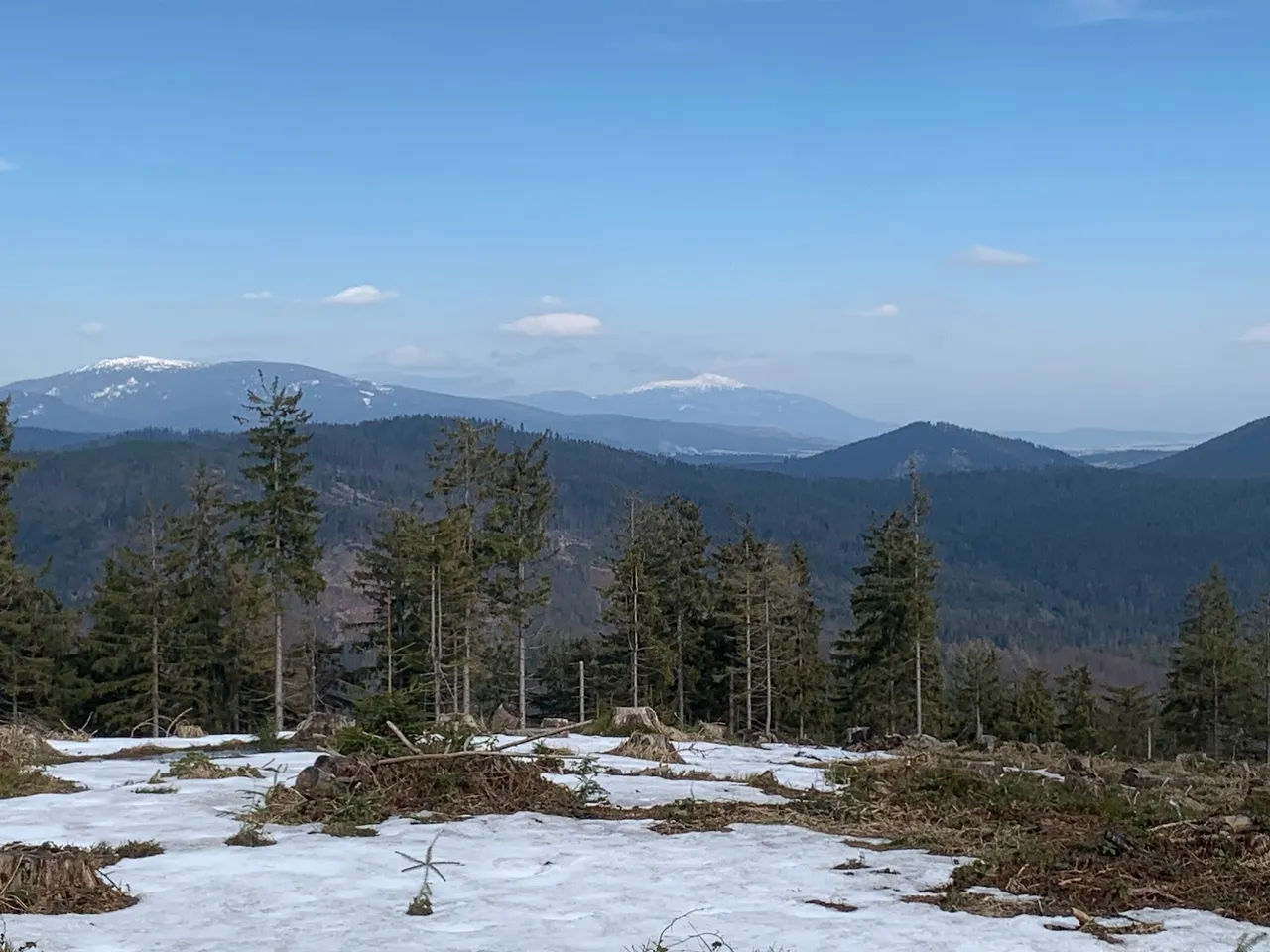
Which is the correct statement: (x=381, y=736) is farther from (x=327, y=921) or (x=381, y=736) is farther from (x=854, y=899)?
(x=854, y=899)

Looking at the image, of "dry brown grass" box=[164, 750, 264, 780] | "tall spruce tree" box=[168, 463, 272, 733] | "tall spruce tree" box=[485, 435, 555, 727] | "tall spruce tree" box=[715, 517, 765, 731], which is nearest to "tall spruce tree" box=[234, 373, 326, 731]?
"tall spruce tree" box=[168, 463, 272, 733]

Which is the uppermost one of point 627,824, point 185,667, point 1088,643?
point 627,824

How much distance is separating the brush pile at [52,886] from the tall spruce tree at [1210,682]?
49.3 m

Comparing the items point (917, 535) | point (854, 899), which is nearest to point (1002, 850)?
point (854, 899)

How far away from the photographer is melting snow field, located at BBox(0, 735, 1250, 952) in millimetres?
5621

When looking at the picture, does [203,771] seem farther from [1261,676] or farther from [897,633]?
[1261,676]

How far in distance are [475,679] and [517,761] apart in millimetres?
38334

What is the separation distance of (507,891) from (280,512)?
32.6m

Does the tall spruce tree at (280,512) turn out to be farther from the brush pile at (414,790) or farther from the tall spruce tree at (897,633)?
the brush pile at (414,790)

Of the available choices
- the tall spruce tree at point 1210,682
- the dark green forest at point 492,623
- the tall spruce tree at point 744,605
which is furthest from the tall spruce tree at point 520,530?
the tall spruce tree at point 1210,682

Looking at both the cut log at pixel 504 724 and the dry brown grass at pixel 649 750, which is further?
the dry brown grass at pixel 649 750

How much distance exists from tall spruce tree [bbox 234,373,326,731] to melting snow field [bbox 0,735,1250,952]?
28036mm

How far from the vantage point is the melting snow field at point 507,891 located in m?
5.62

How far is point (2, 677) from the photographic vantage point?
40.9 metres
